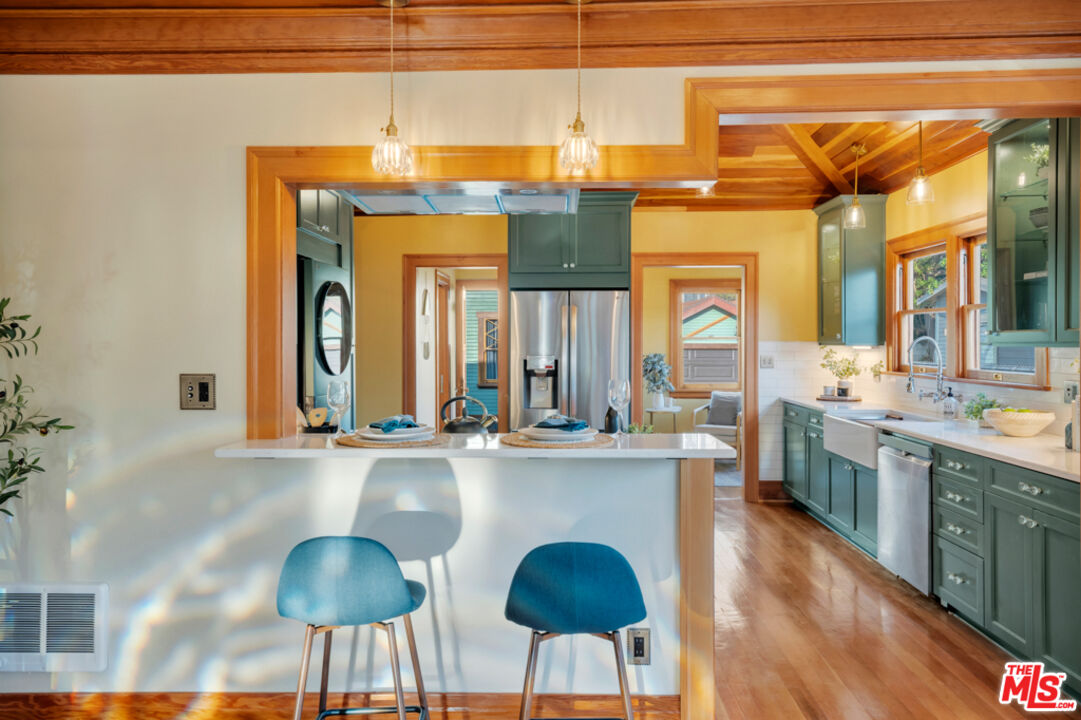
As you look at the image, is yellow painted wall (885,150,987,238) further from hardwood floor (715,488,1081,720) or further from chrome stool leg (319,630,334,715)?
chrome stool leg (319,630,334,715)

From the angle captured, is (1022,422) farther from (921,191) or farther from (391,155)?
(391,155)

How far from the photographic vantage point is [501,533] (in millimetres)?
2402

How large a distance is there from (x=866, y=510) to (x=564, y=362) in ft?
7.06

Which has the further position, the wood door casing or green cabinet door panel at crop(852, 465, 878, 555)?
the wood door casing

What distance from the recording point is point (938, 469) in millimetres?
3361

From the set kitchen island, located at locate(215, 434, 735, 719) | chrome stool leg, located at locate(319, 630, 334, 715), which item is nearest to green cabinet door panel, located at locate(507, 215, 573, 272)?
kitchen island, located at locate(215, 434, 735, 719)

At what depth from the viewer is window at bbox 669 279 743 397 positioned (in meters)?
8.22

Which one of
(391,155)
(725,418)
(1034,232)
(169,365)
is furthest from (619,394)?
(725,418)

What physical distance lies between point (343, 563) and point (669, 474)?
111 cm

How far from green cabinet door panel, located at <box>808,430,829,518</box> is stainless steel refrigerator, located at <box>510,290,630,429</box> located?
1491 mm

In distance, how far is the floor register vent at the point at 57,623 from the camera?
239 cm

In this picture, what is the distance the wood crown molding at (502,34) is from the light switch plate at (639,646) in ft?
6.42

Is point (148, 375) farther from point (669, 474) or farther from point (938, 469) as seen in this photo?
point (938, 469)

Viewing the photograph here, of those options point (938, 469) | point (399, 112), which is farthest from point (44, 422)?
point (938, 469)
